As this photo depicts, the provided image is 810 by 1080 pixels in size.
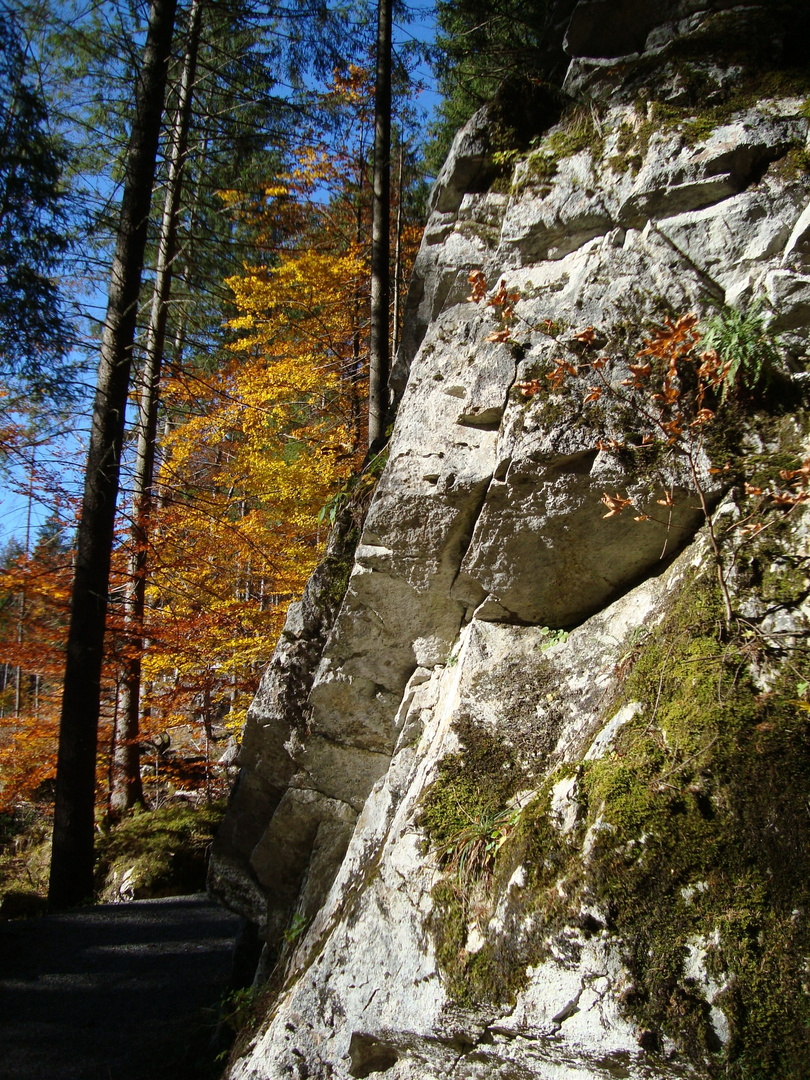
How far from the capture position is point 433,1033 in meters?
2.84

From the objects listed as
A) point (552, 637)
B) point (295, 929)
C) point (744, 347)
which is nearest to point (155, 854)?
point (295, 929)

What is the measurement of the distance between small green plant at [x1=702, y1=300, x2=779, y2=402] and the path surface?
560cm

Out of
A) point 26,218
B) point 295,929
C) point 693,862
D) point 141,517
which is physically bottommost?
point 295,929

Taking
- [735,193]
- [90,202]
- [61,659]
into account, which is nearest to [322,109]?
[90,202]

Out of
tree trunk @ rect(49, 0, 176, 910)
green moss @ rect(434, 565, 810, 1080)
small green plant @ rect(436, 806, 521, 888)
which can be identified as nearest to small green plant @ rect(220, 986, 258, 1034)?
small green plant @ rect(436, 806, 521, 888)

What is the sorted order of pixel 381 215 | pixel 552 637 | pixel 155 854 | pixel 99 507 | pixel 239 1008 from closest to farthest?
pixel 552 637 < pixel 239 1008 < pixel 99 507 < pixel 155 854 < pixel 381 215

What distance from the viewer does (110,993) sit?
17.2 ft

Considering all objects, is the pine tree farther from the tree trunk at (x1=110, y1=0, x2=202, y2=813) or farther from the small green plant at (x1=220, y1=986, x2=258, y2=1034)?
the small green plant at (x1=220, y1=986, x2=258, y2=1034)

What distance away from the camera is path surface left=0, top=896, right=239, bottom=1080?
4422 millimetres

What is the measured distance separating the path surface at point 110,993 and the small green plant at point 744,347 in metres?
5.60

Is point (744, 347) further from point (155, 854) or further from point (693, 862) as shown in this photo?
point (155, 854)

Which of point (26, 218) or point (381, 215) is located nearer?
point (26, 218)

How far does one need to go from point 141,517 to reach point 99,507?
2.41 m

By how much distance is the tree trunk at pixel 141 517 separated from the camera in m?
9.96
